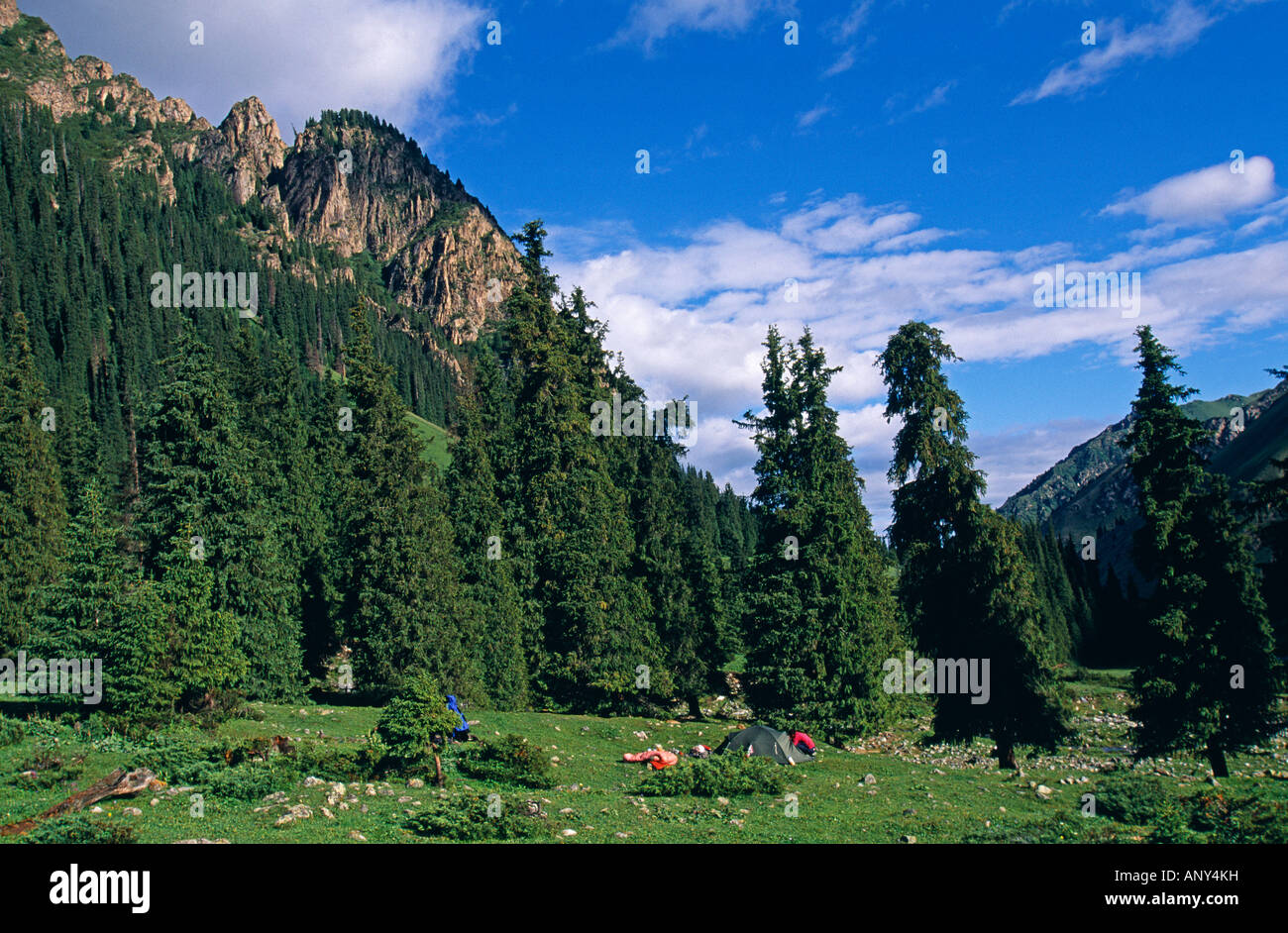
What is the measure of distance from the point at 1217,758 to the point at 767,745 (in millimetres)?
14709

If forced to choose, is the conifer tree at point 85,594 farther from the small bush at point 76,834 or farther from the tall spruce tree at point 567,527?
the tall spruce tree at point 567,527

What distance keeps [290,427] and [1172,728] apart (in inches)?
1876

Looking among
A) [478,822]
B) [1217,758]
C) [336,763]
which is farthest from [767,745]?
[478,822]

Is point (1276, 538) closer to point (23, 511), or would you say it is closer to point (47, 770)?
point (47, 770)

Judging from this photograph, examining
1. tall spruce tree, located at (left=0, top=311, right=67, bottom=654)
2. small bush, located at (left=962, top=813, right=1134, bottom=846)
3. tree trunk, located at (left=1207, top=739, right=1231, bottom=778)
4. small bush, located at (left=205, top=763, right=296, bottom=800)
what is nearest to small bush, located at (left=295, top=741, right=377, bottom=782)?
small bush, located at (left=205, top=763, right=296, bottom=800)

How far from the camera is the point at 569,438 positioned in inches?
1531

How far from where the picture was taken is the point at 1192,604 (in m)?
24.3

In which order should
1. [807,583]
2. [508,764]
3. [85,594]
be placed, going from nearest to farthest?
[508,764] < [85,594] < [807,583]

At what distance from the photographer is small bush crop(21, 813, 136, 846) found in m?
12.1

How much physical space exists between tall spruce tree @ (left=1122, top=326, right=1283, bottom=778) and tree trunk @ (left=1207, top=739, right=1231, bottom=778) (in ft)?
0.11

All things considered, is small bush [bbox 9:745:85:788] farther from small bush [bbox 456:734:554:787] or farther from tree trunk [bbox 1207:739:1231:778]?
tree trunk [bbox 1207:739:1231:778]

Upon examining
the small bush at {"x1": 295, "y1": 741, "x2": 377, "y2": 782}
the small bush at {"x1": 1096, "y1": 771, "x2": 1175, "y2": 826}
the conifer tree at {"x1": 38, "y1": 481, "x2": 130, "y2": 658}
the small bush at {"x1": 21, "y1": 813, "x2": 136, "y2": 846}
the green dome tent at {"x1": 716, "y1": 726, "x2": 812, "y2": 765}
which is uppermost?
the conifer tree at {"x1": 38, "y1": 481, "x2": 130, "y2": 658}
